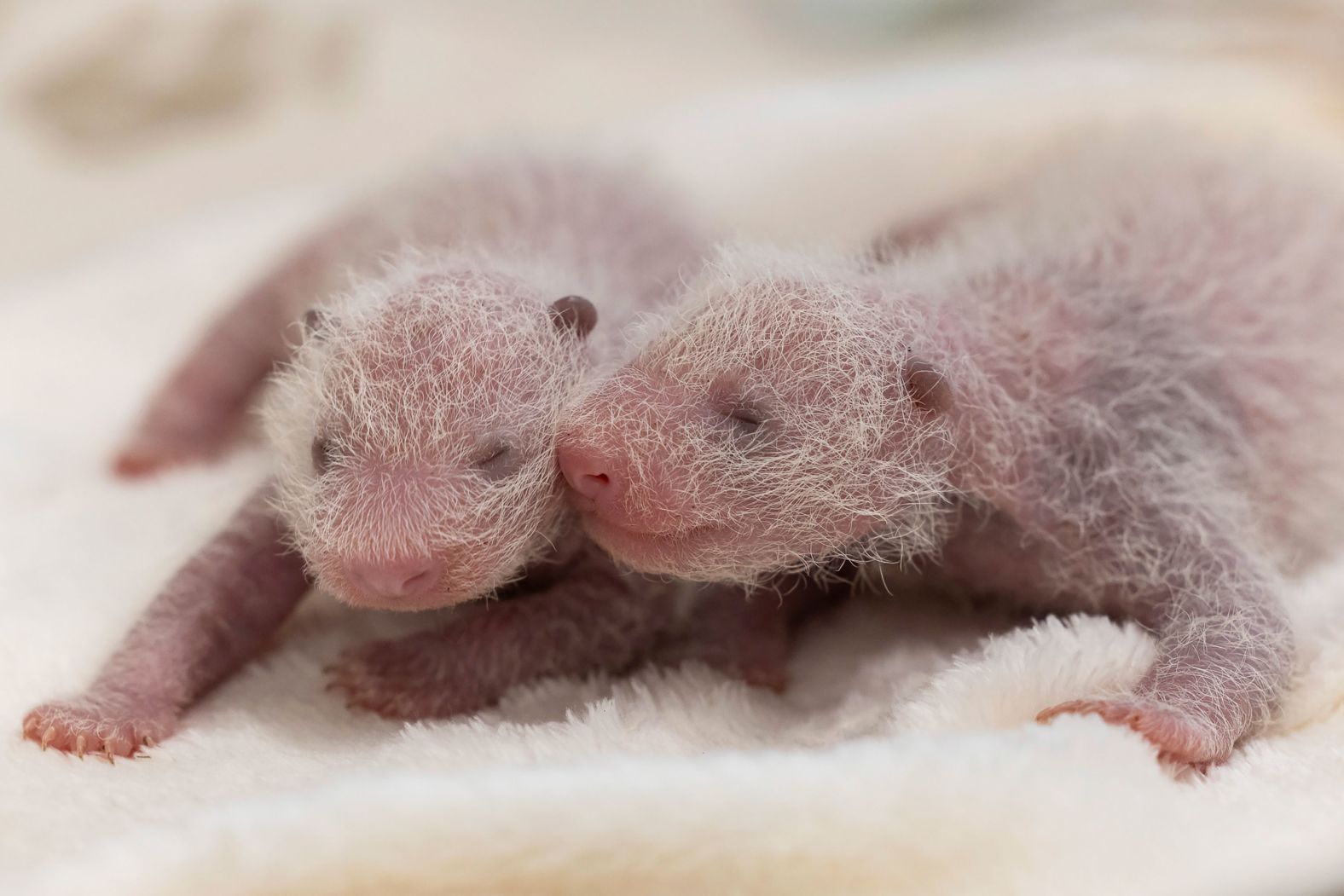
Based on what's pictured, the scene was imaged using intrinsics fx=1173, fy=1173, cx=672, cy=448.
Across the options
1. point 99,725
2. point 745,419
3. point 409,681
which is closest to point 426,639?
point 409,681

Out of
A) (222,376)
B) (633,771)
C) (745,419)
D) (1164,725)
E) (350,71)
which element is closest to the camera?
(633,771)

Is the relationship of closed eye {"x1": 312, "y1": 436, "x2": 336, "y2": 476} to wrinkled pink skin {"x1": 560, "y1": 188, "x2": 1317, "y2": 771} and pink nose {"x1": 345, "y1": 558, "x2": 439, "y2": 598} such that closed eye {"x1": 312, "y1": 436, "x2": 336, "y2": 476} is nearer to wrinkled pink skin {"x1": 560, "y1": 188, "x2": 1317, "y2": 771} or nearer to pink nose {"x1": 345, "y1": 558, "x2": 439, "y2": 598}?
pink nose {"x1": 345, "y1": 558, "x2": 439, "y2": 598}

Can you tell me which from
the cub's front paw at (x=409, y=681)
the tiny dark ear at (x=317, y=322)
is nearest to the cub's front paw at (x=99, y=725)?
the cub's front paw at (x=409, y=681)

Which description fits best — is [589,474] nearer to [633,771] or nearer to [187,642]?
[633,771]

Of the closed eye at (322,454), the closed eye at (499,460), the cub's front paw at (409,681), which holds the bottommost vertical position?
the cub's front paw at (409,681)

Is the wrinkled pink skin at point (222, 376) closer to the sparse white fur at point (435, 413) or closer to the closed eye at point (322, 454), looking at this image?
the sparse white fur at point (435, 413)

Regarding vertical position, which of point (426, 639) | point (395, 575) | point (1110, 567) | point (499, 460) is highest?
point (1110, 567)

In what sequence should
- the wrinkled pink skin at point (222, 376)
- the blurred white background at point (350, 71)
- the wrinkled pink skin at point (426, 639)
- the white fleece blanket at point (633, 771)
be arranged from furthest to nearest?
the blurred white background at point (350, 71) → the wrinkled pink skin at point (222, 376) → the wrinkled pink skin at point (426, 639) → the white fleece blanket at point (633, 771)
